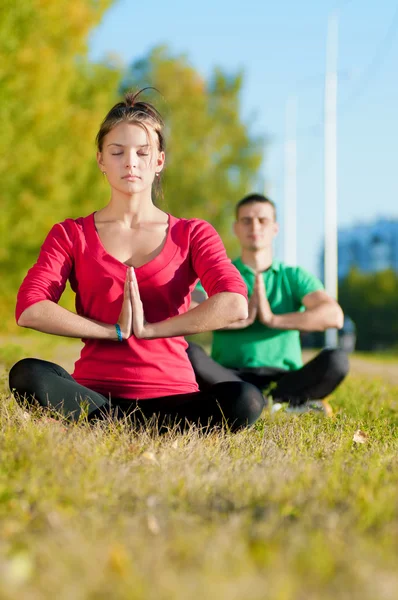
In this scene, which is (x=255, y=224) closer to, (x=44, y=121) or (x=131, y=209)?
(x=131, y=209)

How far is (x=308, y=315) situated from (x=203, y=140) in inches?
1232

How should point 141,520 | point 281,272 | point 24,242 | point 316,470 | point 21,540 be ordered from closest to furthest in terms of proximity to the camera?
point 21,540
point 141,520
point 316,470
point 281,272
point 24,242

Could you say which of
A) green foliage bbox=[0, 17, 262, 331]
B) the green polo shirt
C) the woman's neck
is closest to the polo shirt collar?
the green polo shirt

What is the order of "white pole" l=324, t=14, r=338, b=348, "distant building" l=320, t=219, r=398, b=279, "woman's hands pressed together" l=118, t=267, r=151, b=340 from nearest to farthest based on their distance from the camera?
"woman's hands pressed together" l=118, t=267, r=151, b=340, "white pole" l=324, t=14, r=338, b=348, "distant building" l=320, t=219, r=398, b=279

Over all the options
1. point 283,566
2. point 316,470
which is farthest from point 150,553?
point 316,470

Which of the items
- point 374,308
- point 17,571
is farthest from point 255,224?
point 374,308

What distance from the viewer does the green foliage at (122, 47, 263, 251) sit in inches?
1417

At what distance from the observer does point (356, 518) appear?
2.89 meters

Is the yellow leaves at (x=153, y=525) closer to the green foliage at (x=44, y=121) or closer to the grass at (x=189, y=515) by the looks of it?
the grass at (x=189, y=515)

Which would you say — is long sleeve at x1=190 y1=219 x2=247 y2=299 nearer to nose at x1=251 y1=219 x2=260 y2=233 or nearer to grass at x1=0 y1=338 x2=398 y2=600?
grass at x1=0 y1=338 x2=398 y2=600

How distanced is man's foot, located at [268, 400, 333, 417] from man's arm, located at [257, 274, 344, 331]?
55 centimetres

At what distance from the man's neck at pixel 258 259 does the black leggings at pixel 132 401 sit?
2760mm

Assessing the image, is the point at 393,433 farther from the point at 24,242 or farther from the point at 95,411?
the point at 24,242

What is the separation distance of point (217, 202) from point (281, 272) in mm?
29137
